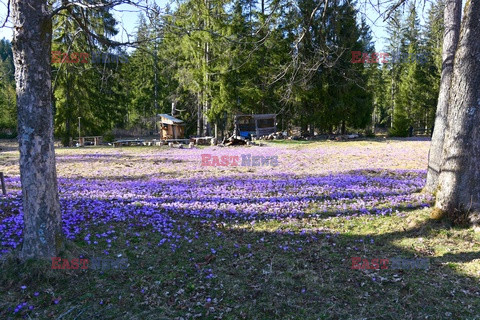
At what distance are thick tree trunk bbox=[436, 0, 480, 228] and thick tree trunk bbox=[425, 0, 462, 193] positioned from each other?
140cm

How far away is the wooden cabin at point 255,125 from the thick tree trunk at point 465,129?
927 inches

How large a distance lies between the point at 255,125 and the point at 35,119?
88.4 ft

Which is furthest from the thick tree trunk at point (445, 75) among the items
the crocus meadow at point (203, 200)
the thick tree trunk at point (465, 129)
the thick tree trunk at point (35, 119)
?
the thick tree trunk at point (35, 119)

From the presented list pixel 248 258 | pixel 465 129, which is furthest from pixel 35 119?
pixel 465 129

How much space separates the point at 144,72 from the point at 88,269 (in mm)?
41570

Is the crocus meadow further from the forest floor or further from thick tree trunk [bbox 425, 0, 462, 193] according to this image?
thick tree trunk [bbox 425, 0, 462, 193]

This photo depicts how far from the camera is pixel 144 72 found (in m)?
41.9

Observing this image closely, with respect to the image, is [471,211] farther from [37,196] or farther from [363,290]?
[37,196]

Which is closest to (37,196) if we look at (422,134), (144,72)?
(144,72)

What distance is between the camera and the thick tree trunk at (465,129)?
15.3ft

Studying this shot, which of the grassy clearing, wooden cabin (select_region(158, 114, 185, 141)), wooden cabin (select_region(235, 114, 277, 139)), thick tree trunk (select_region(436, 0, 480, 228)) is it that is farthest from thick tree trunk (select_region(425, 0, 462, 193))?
wooden cabin (select_region(158, 114, 185, 141))

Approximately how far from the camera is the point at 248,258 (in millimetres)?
4301

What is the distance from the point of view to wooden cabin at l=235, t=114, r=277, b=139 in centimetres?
2891

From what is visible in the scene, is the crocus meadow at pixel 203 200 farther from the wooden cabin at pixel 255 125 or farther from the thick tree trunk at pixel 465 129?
the wooden cabin at pixel 255 125
